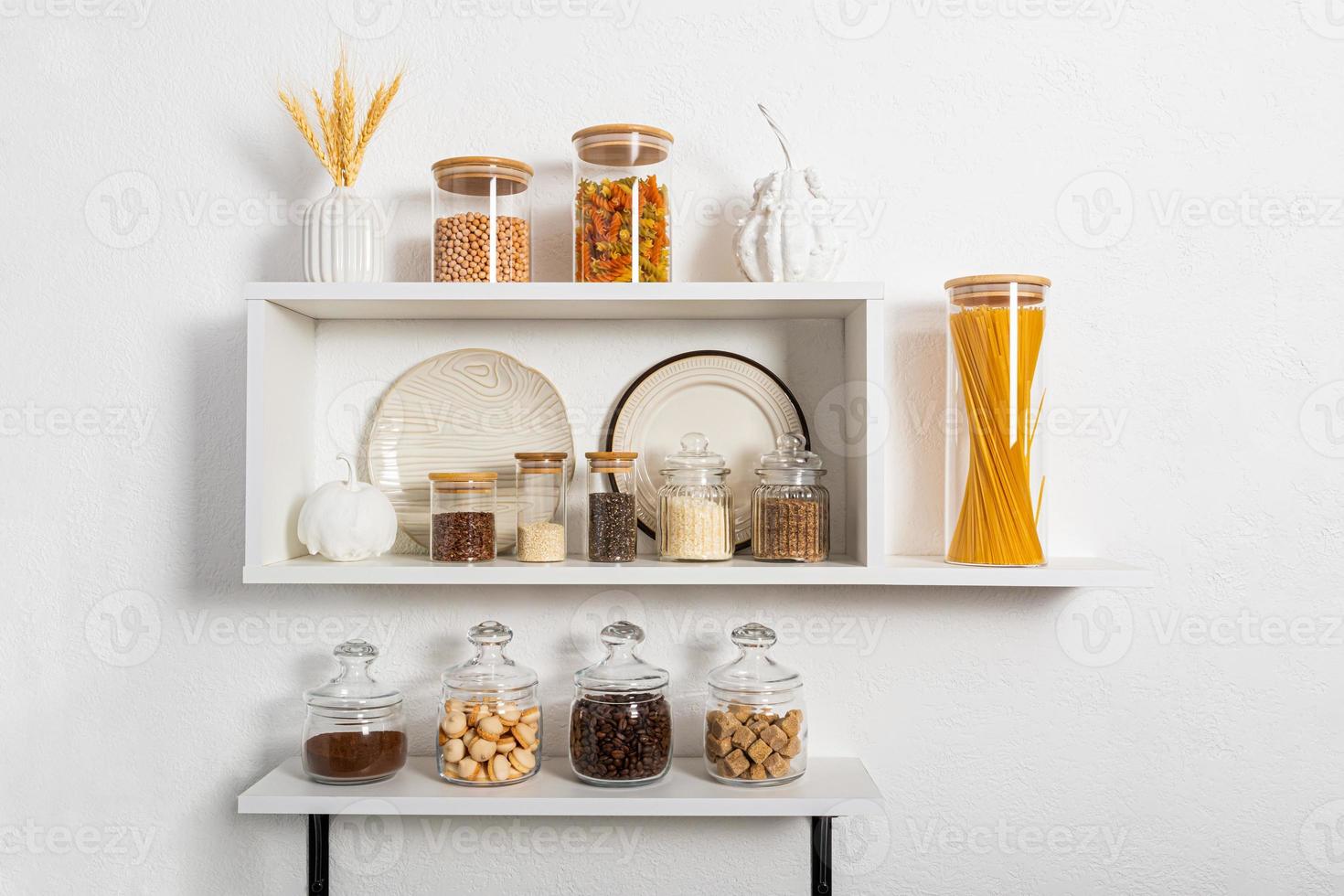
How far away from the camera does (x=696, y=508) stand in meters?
1.15

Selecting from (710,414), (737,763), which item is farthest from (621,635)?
(710,414)

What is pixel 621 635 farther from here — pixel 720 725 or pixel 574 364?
pixel 574 364

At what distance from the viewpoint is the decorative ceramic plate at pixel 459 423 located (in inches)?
50.1

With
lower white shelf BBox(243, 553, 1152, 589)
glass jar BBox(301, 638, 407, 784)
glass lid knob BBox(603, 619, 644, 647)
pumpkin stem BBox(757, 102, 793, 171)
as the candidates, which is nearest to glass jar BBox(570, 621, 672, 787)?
glass lid knob BBox(603, 619, 644, 647)

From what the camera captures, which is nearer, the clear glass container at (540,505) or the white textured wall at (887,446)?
the clear glass container at (540,505)

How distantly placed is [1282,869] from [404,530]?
1233 mm

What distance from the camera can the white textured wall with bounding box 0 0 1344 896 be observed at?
1.27m

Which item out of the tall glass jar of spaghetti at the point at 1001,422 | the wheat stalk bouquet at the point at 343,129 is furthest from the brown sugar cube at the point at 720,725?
the wheat stalk bouquet at the point at 343,129

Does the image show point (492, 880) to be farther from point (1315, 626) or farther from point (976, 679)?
point (1315, 626)

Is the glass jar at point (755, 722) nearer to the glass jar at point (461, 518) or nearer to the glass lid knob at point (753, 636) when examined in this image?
the glass lid knob at point (753, 636)

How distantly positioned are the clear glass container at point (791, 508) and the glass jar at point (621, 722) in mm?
195

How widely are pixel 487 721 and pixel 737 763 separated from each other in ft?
0.99

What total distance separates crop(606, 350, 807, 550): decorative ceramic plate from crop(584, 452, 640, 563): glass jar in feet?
0.27

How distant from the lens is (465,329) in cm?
130
